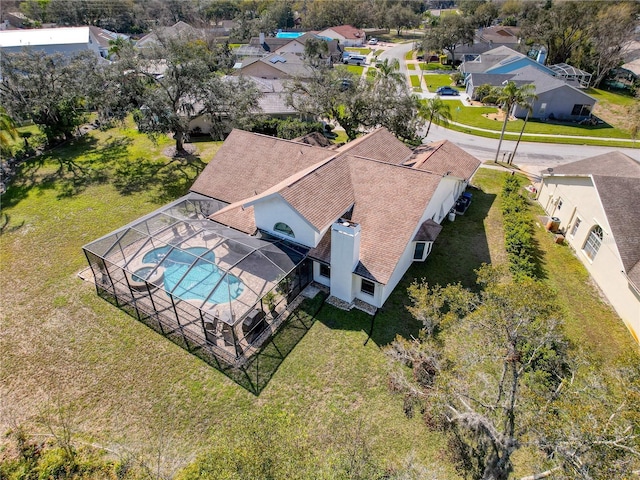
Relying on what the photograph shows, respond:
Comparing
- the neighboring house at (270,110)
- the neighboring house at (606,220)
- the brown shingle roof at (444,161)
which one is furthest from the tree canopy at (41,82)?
the neighboring house at (606,220)

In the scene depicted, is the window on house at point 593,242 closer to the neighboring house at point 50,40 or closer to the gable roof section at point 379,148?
the gable roof section at point 379,148

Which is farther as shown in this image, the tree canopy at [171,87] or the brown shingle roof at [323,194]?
the tree canopy at [171,87]

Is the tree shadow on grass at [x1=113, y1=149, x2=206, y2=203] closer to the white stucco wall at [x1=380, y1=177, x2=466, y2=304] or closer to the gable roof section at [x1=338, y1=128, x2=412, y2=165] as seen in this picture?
the gable roof section at [x1=338, y1=128, x2=412, y2=165]

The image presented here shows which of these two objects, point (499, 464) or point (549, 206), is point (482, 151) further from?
point (499, 464)

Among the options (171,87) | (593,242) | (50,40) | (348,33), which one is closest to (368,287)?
(593,242)

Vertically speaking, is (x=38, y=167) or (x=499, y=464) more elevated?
(x=499, y=464)

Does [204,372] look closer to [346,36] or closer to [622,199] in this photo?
[622,199]

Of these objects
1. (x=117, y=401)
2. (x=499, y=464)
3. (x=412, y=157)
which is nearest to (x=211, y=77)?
(x=412, y=157)
